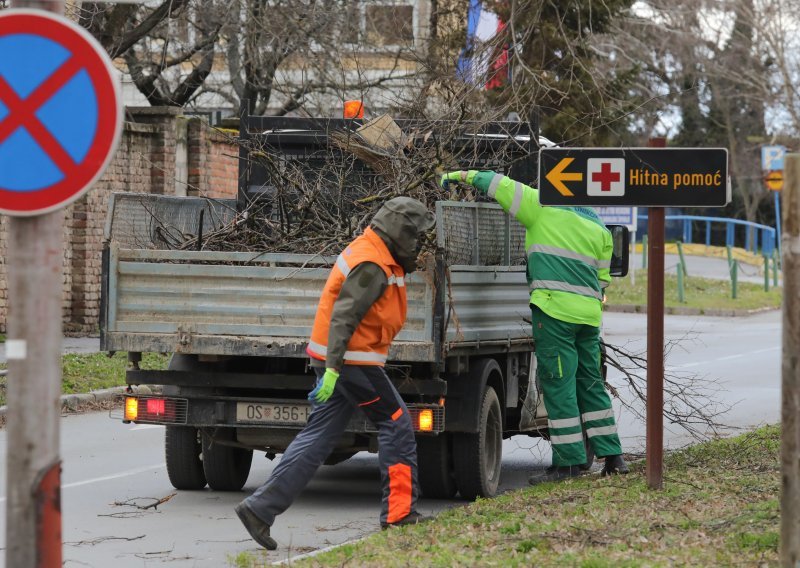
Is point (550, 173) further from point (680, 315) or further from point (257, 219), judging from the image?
point (680, 315)

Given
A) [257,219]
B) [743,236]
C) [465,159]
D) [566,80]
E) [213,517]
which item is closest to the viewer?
[213,517]

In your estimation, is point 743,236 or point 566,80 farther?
point 743,236

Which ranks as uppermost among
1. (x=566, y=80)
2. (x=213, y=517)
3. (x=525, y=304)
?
(x=566, y=80)

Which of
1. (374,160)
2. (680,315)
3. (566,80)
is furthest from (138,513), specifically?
(680,315)

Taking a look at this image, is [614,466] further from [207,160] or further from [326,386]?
[207,160]

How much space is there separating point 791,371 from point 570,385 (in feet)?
13.1

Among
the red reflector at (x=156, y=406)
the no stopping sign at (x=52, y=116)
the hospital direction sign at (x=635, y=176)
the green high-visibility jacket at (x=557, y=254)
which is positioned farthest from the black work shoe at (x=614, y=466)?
the no stopping sign at (x=52, y=116)

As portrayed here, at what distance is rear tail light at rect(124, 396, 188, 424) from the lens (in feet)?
28.3

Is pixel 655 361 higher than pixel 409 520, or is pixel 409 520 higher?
pixel 655 361

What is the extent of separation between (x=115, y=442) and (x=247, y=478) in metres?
2.39

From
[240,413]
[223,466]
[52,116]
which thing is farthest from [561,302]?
[52,116]

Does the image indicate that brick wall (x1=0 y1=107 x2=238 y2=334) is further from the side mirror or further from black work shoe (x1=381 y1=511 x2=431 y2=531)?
black work shoe (x1=381 y1=511 x2=431 y2=531)

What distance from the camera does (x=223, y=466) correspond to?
9.26 metres

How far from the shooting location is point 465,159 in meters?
10.2
